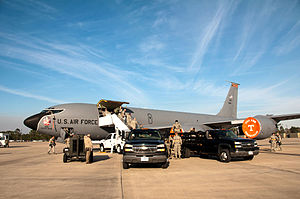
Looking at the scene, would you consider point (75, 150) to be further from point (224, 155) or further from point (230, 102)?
point (230, 102)

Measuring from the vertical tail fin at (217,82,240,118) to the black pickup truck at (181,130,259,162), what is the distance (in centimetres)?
2340

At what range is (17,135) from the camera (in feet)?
406

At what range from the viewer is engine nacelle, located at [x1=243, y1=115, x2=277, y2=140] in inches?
757

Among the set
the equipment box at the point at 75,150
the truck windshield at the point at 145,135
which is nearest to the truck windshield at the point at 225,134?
the truck windshield at the point at 145,135

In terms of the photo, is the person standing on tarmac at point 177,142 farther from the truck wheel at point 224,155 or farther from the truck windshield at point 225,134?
the truck wheel at point 224,155

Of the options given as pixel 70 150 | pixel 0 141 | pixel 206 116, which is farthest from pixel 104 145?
pixel 0 141

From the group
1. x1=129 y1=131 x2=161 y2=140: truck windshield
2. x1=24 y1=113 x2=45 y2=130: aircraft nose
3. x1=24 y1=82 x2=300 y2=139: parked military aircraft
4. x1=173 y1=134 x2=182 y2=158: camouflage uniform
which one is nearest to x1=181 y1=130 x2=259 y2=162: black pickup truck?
x1=173 y1=134 x2=182 y2=158: camouflage uniform

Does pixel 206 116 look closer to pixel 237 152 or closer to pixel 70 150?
pixel 237 152

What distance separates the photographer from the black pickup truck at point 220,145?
42.6 ft

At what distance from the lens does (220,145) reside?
540 inches

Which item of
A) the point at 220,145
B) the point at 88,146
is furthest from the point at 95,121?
the point at 220,145

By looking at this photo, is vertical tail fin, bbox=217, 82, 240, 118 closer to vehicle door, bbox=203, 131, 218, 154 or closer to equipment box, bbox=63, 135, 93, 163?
vehicle door, bbox=203, 131, 218, 154

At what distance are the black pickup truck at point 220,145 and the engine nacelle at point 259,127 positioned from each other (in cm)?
527

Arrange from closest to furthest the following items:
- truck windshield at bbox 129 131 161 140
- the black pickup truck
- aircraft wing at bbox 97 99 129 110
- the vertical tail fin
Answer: truck windshield at bbox 129 131 161 140 → the black pickup truck → aircraft wing at bbox 97 99 129 110 → the vertical tail fin
